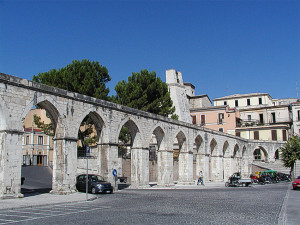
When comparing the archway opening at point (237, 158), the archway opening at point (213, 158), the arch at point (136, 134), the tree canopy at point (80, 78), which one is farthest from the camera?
the archway opening at point (237, 158)

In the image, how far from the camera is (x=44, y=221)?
916 cm

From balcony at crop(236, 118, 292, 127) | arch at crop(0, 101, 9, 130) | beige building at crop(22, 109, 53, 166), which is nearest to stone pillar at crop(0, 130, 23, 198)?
arch at crop(0, 101, 9, 130)

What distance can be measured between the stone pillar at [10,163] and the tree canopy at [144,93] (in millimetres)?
21651

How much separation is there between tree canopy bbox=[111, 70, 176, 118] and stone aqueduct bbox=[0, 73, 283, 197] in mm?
6950

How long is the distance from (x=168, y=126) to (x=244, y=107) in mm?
40487

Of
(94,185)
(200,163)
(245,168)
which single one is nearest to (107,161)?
(94,185)

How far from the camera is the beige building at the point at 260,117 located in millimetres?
54594

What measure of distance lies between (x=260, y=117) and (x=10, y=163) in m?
52.4

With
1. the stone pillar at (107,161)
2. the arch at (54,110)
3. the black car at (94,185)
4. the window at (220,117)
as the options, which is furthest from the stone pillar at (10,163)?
the window at (220,117)

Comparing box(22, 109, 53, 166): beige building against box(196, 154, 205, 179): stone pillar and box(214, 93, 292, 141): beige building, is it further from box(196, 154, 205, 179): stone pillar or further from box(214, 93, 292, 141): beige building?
box(214, 93, 292, 141): beige building

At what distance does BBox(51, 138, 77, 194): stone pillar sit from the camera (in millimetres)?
17922

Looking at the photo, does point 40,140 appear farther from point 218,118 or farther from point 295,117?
point 295,117

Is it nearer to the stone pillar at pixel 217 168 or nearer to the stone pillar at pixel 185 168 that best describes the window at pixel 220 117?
the stone pillar at pixel 217 168

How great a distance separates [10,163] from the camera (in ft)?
50.1
